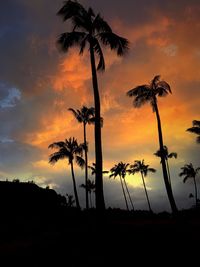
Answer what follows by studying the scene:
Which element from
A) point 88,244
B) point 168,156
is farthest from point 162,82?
point 168,156

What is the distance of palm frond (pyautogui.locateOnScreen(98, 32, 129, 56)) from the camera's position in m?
17.9

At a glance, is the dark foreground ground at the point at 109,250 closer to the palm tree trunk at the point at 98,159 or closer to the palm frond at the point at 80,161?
the palm tree trunk at the point at 98,159

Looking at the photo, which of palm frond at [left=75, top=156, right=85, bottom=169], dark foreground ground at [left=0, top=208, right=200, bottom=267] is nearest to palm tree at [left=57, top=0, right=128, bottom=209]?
dark foreground ground at [left=0, top=208, right=200, bottom=267]

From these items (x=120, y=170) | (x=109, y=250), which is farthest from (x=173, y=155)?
(x=109, y=250)

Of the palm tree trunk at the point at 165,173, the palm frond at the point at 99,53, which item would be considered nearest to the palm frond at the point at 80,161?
the palm tree trunk at the point at 165,173

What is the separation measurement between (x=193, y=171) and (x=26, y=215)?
5036cm

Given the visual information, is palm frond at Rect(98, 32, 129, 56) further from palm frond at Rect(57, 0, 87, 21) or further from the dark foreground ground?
the dark foreground ground

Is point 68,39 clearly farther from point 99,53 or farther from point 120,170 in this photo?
point 120,170

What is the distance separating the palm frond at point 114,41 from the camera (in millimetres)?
17906

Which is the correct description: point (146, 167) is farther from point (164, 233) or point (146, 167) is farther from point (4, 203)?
point (164, 233)

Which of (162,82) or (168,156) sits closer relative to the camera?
(162,82)

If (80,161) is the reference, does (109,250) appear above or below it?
below

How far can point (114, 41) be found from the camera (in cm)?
1809

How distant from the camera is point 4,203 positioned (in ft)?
90.1
